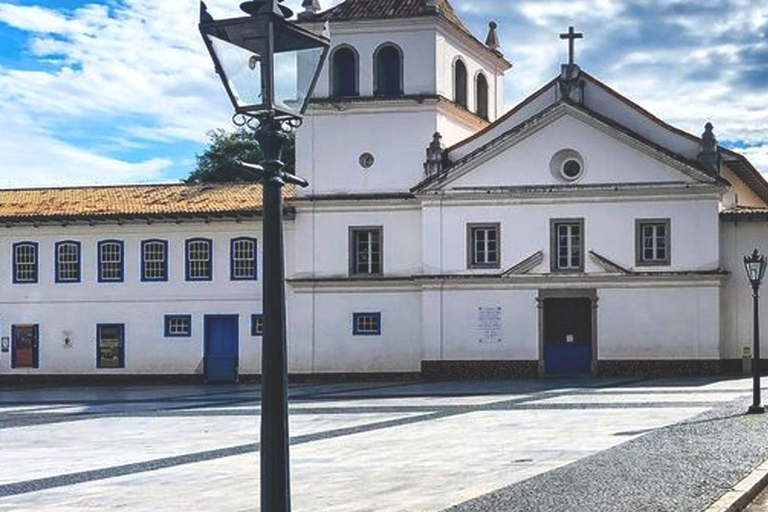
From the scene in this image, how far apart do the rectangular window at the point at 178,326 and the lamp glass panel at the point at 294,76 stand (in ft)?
109

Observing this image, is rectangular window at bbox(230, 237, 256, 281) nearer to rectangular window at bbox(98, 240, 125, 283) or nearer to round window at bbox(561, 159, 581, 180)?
rectangular window at bbox(98, 240, 125, 283)

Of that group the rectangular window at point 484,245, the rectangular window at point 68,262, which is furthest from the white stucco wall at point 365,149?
the rectangular window at point 68,262

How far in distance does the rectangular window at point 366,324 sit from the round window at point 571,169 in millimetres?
7172

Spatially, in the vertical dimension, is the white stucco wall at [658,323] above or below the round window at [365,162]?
below

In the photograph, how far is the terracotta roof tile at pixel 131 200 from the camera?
132 ft

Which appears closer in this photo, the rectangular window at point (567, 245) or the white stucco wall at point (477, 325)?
the rectangular window at point (567, 245)

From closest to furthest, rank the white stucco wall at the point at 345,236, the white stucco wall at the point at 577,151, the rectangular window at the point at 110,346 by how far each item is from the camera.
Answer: the white stucco wall at the point at 577,151, the white stucco wall at the point at 345,236, the rectangular window at the point at 110,346

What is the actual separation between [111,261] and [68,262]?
152cm

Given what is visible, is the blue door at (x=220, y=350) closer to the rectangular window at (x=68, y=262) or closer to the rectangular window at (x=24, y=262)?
the rectangular window at (x=68, y=262)

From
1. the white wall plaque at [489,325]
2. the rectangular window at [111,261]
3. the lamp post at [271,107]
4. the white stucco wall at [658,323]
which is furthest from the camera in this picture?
the rectangular window at [111,261]

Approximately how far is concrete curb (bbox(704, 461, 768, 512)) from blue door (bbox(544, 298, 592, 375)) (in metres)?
22.9

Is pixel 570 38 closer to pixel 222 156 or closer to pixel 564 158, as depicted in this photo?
pixel 564 158

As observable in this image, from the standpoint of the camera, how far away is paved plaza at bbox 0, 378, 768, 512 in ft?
41.6

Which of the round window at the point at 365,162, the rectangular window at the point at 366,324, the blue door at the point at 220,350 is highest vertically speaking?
the round window at the point at 365,162
